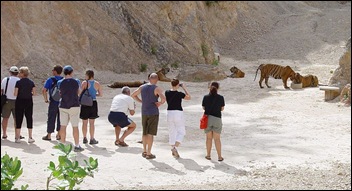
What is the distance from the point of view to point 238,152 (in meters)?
9.93

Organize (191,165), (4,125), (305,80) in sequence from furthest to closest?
(305,80) → (4,125) → (191,165)

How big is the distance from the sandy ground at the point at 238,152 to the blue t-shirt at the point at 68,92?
2.79ft

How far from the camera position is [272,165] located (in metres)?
8.85

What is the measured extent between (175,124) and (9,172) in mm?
3082

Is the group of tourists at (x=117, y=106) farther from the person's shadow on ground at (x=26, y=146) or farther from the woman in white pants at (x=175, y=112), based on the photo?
the person's shadow on ground at (x=26, y=146)

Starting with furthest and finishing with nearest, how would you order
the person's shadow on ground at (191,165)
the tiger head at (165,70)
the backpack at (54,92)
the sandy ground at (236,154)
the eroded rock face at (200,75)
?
the tiger head at (165,70)
the eroded rock face at (200,75)
the backpack at (54,92)
the person's shadow on ground at (191,165)
the sandy ground at (236,154)

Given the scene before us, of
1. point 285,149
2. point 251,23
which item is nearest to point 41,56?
point 285,149

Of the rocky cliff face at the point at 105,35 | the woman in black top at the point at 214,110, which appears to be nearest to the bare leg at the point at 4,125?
the woman in black top at the point at 214,110

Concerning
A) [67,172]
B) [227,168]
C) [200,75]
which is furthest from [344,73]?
[67,172]

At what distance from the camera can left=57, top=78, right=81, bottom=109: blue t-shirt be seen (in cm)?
943

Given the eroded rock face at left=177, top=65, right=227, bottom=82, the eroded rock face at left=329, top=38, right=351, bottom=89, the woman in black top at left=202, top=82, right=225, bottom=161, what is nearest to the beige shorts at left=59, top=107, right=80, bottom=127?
the woman in black top at left=202, top=82, right=225, bottom=161

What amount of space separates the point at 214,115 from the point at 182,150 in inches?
48.1

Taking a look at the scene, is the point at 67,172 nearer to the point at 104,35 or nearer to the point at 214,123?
the point at 214,123

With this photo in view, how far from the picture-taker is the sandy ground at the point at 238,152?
777 centimetres
